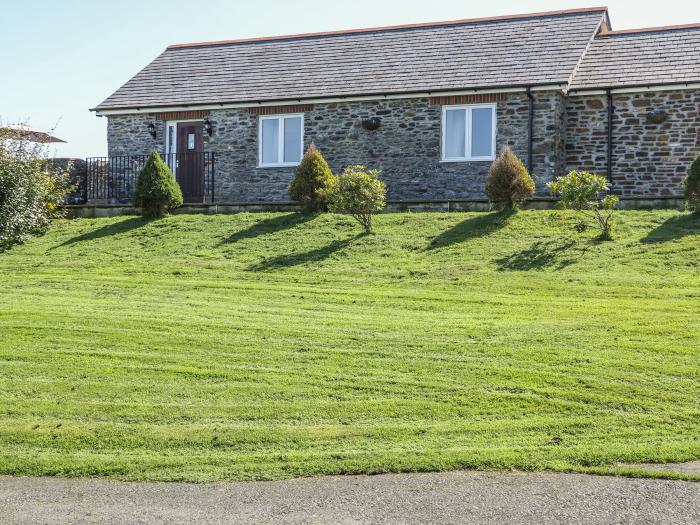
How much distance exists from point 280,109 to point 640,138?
31.5ft

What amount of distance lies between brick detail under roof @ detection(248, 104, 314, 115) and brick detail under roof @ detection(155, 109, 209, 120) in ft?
4.81

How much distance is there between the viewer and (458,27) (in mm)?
27797

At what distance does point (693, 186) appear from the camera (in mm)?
18016

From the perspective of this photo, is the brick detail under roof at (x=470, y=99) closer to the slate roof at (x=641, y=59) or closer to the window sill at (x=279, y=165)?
the slate roof at (x=641, y=59)

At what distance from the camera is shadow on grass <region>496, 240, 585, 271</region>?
15586mm

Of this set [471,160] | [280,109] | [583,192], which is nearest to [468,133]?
[471,160]

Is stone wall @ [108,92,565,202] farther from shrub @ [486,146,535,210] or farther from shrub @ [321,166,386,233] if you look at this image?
shrub @ [321,166,386,233]

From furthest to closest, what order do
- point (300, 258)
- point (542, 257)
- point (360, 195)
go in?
point (360, 195) < point (300, 258) < point (542, 257)

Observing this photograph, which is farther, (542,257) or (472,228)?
(472,228)

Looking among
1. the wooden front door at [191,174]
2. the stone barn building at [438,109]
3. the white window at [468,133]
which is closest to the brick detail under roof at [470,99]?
the stone barn building at [438,109]

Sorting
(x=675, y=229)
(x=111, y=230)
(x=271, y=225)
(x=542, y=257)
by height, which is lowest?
(x=542, y=257)

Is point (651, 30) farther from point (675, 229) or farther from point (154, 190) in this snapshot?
point (154, 190)

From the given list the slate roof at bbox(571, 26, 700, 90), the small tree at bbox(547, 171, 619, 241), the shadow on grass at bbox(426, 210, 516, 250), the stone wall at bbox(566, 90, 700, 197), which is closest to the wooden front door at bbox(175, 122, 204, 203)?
the shadow on grass at bbox(426, 210, 516, 250)

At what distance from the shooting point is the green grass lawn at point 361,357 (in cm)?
773
